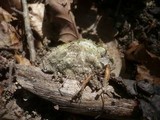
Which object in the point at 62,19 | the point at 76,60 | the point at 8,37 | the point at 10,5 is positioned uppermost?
the point at 10,5

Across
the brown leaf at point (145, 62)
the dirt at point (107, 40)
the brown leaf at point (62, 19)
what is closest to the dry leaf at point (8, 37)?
the dirt at point (107, 40)

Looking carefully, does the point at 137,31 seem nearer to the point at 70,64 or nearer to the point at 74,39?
the point at 74,39

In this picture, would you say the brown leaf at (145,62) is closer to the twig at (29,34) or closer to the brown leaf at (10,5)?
the twig at (29,34)

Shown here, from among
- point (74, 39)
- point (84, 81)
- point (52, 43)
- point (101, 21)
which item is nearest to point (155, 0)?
point (101, 21)

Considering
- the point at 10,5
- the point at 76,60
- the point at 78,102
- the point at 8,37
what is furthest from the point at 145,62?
the point at 10,5

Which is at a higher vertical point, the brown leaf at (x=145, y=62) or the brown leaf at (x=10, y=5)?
the brown leaf at (x=10, y=5)

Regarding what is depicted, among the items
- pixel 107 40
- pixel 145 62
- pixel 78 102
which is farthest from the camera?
pixel 107 40

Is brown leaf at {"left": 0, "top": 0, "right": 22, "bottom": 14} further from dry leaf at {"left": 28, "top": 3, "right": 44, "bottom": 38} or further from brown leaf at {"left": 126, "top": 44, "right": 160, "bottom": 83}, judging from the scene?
brown leaf at {"left": 126, "top": 44, "right": 160, "bottom": 83}

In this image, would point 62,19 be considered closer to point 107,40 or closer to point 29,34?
point 29,34
